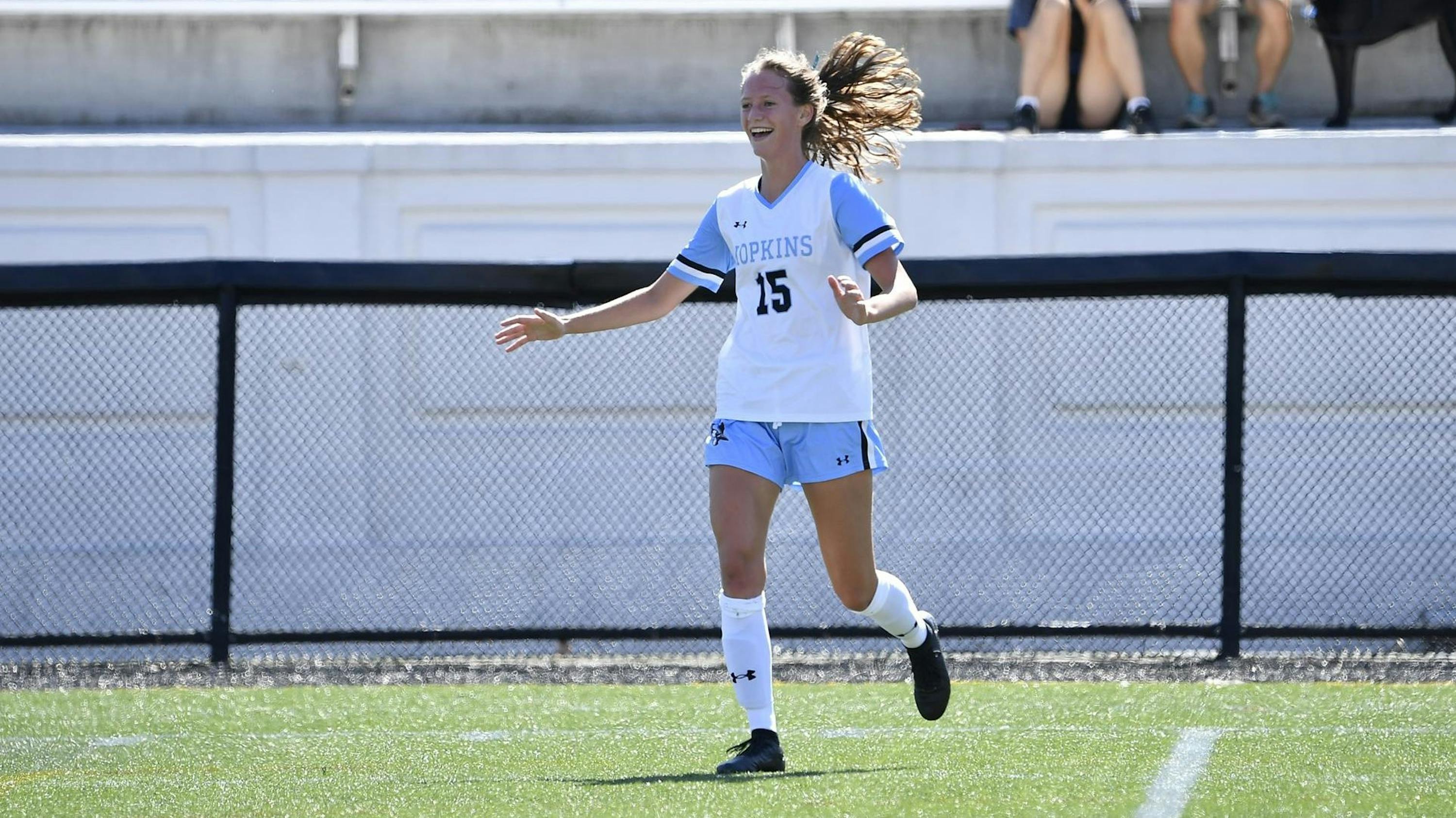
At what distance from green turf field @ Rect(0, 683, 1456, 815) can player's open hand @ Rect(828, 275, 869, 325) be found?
1.21 meters

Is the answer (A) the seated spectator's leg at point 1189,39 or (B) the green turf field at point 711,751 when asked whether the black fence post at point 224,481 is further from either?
(A) the seated spectator's leg at point 1189,39

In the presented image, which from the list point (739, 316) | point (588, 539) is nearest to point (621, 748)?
point (739, 316)

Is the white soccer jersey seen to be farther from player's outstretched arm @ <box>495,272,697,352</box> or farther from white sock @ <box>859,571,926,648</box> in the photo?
white sock @ <box>859,571,926,648</box>

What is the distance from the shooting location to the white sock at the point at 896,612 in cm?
507

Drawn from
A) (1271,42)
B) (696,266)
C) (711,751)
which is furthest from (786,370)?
(1271,42)

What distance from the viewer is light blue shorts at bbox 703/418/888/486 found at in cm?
480

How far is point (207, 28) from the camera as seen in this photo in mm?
10914

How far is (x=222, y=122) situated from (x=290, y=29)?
72 centimetres

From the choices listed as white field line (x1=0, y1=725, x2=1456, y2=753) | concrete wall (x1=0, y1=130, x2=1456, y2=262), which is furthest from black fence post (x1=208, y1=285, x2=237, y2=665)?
concrete wall (x1=0, y1=130, x2=1456, y2=262)

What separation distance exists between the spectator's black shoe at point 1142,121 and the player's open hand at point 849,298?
18.8 feet

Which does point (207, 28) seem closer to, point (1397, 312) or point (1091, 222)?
point (1091, 222)

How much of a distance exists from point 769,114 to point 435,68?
6524 millimetres

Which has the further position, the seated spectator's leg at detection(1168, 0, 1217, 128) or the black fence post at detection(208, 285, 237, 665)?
the seated spectator's leg at detection(1168, 0, 1217, 128)

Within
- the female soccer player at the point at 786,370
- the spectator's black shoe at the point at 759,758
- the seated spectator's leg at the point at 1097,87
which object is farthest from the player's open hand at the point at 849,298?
the seated spectator's leg at the point at 1097,87
